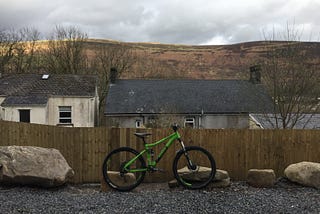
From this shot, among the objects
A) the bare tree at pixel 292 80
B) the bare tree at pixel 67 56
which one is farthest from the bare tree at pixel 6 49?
the bare tree at pixel 292 80

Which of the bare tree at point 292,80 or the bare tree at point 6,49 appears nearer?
the bare tree at point 292,80

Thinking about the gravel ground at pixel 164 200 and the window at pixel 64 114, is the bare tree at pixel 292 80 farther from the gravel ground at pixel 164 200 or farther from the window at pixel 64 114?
the window at pixel 64 114

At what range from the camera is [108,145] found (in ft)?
32.0

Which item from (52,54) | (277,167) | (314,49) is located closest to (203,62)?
(52,54)

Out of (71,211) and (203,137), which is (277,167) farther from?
(71,211)

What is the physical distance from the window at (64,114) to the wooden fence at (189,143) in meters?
19.7

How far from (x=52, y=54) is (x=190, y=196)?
36186mm

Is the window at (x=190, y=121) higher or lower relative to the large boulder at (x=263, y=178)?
higher

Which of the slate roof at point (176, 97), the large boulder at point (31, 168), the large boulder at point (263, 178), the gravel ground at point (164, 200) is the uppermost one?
the slate roof at point (176, 97)

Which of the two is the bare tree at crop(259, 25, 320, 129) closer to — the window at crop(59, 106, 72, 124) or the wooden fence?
the wooden fence

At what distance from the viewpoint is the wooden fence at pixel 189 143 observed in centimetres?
959

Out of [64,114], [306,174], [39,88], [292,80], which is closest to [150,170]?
[306,174]

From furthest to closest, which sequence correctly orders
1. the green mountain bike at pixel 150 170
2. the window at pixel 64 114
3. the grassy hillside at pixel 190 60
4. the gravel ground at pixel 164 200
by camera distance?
the grassy hillside at pixel 190 60 < the window at pixel 64 114 < the green mountain bike at pixel 150 170 < the gravel ground at pixel 164 200

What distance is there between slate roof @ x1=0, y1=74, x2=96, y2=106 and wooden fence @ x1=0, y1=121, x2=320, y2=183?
17.9 meters
